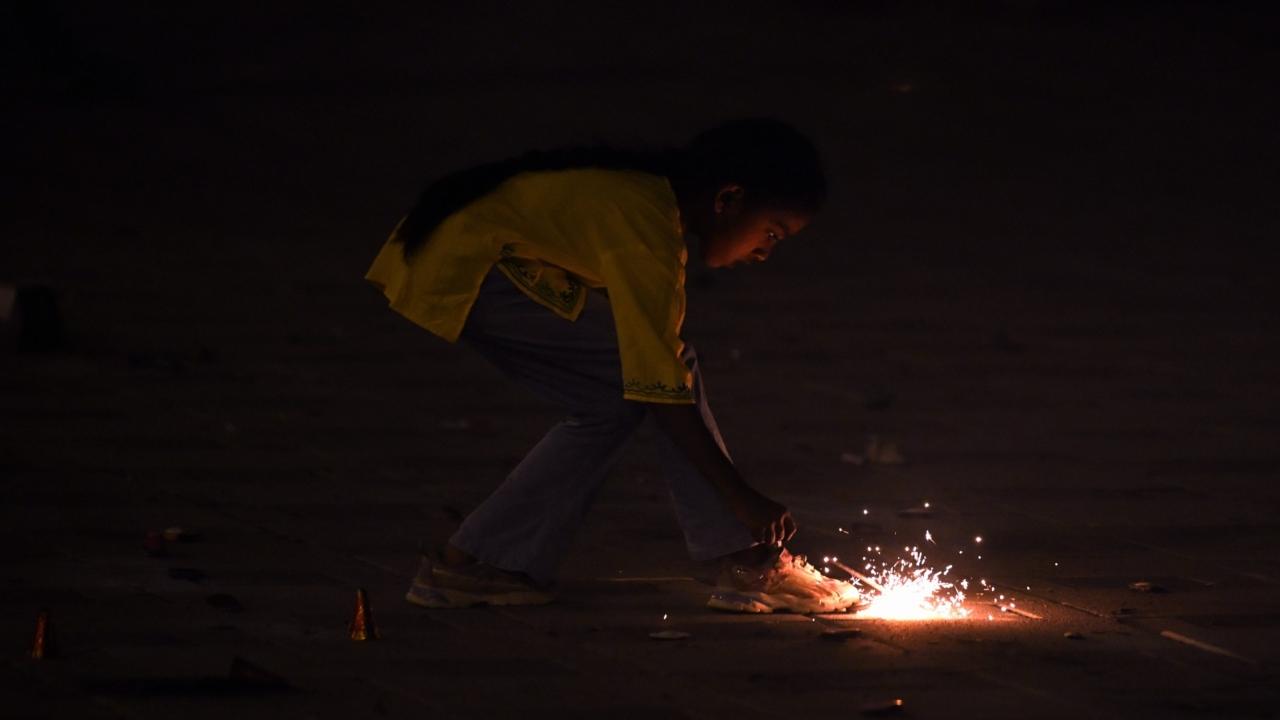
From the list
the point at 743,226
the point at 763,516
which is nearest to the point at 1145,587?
the point at 763,516

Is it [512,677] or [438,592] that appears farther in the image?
[438,592]

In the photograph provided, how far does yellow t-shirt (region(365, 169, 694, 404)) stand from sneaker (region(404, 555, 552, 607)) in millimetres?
583

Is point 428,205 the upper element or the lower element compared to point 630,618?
upper

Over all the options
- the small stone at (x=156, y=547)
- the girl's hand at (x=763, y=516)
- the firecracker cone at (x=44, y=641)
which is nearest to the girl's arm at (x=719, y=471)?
the girl's hand at (x=763, y=516)

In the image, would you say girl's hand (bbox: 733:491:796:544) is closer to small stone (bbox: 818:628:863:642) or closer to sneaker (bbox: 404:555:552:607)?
small stone (bbox: 818:628:863:642)

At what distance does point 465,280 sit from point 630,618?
86cm

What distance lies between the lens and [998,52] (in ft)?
63.4

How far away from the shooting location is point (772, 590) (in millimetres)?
4754

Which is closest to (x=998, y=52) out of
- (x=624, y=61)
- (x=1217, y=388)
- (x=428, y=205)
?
(x=624, y=61)

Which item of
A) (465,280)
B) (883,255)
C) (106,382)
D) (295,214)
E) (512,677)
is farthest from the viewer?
(295,214)

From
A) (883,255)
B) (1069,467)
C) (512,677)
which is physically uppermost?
(883,255)

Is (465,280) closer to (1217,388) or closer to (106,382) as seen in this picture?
(106,382)

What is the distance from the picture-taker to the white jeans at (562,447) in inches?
181

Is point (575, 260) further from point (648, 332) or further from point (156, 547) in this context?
point (156, 547)
